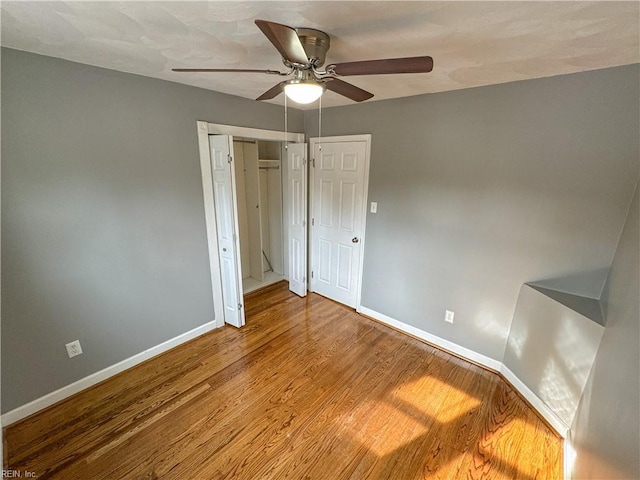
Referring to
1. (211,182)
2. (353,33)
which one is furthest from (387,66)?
(211,182)

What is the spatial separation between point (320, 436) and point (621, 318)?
1.88m

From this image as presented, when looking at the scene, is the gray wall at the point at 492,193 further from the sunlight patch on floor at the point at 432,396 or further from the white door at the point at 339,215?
the sunlight patch on floor at the point at 432,396

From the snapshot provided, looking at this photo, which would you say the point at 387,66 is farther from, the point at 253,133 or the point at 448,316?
the point at 448,316

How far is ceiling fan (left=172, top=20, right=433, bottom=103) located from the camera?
1052mm

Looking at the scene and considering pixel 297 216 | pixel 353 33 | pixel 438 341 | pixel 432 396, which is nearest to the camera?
pixel 353 33

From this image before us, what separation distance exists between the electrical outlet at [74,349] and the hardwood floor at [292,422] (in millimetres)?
336

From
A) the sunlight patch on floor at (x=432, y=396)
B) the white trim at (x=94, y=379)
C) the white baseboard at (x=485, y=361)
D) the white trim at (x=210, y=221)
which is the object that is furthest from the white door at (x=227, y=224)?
the sunlight patch on floor at (x=432, y=396)

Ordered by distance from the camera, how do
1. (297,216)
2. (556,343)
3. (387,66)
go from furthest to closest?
(297,216), (556,343), (387,66)

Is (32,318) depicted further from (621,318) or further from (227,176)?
(621,318)

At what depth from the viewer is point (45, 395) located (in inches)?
75.9

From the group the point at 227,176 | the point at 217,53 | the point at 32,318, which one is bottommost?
the point at 32,318

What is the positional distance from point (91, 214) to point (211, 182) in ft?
3.16

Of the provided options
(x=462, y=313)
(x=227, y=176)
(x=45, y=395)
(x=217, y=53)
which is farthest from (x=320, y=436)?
(x=217, y=53)

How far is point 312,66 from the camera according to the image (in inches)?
51.6
